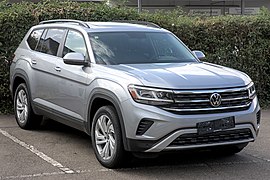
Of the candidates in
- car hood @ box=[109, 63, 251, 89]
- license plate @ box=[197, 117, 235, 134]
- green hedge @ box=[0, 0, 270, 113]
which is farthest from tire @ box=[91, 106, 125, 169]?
green hedge @ box=[0, 0, 270, 113]

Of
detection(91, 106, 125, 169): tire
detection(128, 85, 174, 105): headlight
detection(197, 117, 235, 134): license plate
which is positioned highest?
detection(128, 85, 174, 105): headlight

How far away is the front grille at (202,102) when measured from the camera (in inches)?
222

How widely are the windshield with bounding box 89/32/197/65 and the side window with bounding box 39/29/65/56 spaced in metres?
0.85

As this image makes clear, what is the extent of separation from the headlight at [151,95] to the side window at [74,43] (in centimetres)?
149

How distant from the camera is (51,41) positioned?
26.1ft

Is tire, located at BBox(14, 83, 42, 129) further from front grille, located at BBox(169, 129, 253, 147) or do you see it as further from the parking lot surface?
front grille, located at BBox(169, 129, 253, 147)

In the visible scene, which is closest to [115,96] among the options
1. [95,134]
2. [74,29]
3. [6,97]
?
[95,134]

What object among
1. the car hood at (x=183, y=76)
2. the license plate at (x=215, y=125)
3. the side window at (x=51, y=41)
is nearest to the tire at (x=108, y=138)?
the car hood at (x=183, y=76)

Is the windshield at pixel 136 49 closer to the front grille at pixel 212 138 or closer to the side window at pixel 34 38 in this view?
the front grille at pixel 212 138

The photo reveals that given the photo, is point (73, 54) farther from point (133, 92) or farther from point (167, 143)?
point (167, 143)

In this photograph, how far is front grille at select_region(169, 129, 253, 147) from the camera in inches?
222

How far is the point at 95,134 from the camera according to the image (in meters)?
6.36

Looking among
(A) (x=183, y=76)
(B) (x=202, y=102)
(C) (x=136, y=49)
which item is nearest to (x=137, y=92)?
(A) (x=183, y=76)

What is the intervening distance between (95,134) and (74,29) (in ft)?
5.96
